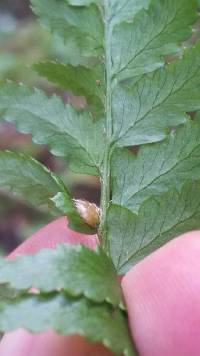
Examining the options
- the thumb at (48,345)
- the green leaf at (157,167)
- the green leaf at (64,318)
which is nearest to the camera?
the green leaf at (64,318)

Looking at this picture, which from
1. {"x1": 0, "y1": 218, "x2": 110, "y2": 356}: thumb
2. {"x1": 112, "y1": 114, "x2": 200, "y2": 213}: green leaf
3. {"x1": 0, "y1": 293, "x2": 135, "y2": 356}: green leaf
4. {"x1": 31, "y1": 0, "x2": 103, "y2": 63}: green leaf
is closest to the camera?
{"x1": 0, "y1": 293, "x2": 135, "y2": 356}: green leaf

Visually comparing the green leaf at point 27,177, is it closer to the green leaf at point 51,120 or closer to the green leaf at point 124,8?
the green leaf at point 51,120

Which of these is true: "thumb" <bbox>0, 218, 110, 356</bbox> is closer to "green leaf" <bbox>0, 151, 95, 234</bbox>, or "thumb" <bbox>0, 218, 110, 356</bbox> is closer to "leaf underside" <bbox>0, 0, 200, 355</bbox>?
"leaf underside" <bbox>0, 0, 200, 355</bbox>

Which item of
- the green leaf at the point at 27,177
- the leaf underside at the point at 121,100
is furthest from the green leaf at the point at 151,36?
the green leaf at the point at 27,177

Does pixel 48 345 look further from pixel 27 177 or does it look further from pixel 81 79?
pixel 81 79

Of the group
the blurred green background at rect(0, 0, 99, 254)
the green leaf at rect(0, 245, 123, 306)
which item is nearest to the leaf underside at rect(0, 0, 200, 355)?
the green leaf at rect(0, 245, 123, 306)

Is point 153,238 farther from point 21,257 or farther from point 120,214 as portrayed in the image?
point 21,257
